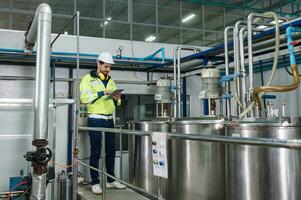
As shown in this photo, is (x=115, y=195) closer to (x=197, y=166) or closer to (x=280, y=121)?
(x=197, y=166)

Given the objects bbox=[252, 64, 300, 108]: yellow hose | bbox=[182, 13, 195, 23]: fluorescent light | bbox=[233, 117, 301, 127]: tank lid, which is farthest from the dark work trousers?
bbox=[182, 13, 195, 23]: fluorescent light

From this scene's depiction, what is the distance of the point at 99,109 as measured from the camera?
3.31m

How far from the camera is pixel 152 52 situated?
4.71 meters

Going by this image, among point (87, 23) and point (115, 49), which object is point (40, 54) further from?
point (87, 23)

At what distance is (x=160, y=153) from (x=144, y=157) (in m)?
1.42

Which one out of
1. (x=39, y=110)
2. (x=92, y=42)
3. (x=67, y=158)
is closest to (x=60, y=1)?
(x=92, y=42)

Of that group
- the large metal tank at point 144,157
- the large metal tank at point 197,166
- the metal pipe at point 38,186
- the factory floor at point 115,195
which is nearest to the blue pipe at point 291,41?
the large metal tank at point 197,166

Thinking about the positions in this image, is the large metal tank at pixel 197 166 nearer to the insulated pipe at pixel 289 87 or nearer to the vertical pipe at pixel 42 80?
the insulated pipe at pixel 289 87

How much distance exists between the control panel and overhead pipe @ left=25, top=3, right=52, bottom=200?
0.78 meters

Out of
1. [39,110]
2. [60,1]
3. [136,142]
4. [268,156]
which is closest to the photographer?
[268,156]

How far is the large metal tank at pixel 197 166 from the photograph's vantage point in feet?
7.12

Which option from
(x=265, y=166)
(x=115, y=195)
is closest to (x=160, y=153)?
(x=265, y=166)

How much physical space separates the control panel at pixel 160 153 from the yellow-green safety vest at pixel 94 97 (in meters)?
1.59

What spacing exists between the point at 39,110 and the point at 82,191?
149cm
